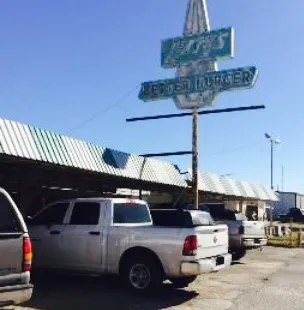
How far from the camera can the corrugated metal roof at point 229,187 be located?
996 inches

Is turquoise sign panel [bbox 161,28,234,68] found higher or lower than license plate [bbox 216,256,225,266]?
higher

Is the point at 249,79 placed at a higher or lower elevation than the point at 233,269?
higher

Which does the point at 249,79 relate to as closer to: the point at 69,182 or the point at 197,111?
the point at 197,111

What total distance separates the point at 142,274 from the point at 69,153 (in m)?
4.31

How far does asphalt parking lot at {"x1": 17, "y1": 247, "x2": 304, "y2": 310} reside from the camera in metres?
9.77

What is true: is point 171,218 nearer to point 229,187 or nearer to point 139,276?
point 139,276

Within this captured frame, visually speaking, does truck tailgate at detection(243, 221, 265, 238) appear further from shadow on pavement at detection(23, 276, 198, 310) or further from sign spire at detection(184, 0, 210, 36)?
sign spire at detection(184, 0, 210, 36)

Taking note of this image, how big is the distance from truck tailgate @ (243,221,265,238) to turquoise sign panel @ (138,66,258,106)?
606 cm

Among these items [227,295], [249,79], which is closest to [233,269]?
[227,295]

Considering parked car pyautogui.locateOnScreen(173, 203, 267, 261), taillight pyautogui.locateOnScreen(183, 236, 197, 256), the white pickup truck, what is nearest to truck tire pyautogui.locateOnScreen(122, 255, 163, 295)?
the white pickup truck

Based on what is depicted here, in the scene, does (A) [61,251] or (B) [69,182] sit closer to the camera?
(A) [61,251]

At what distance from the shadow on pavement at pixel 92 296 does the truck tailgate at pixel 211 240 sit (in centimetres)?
95

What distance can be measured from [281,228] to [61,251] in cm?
2516

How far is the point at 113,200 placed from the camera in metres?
11.5
